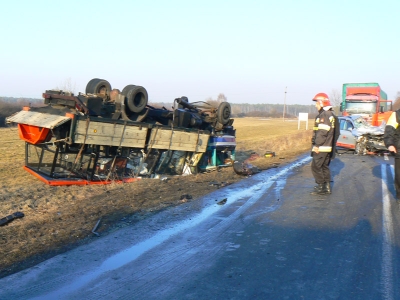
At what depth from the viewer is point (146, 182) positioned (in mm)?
9805

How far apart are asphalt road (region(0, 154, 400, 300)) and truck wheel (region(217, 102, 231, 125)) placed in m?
6.13

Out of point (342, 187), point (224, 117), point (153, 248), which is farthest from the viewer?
point (224, 117)

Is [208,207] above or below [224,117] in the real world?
below

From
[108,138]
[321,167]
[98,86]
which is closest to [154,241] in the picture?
[321,167]

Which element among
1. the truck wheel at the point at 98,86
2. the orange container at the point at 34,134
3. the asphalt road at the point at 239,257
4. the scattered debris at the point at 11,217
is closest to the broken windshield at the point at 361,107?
the truck wheel at the point at 98,86

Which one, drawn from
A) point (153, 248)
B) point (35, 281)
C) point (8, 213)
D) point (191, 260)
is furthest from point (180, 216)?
point (8, 213)

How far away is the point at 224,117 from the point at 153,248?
8.84 m

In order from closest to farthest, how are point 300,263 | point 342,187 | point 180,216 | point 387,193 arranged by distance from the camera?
1. point 300,263
2. point 180,216
3. point 387,193
4. point 342,187

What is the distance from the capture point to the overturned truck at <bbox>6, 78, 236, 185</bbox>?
957cm

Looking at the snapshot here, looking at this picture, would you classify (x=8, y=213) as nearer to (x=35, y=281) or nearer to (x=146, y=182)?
(x=146, y=182)

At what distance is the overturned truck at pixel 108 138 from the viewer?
9570mm

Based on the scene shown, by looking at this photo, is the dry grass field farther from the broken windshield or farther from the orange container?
the broken windshield

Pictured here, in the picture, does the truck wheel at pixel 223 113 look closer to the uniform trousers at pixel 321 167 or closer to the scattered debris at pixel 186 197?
the uniform trousers at pixel 321 167

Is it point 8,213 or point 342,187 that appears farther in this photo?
point 342,187
